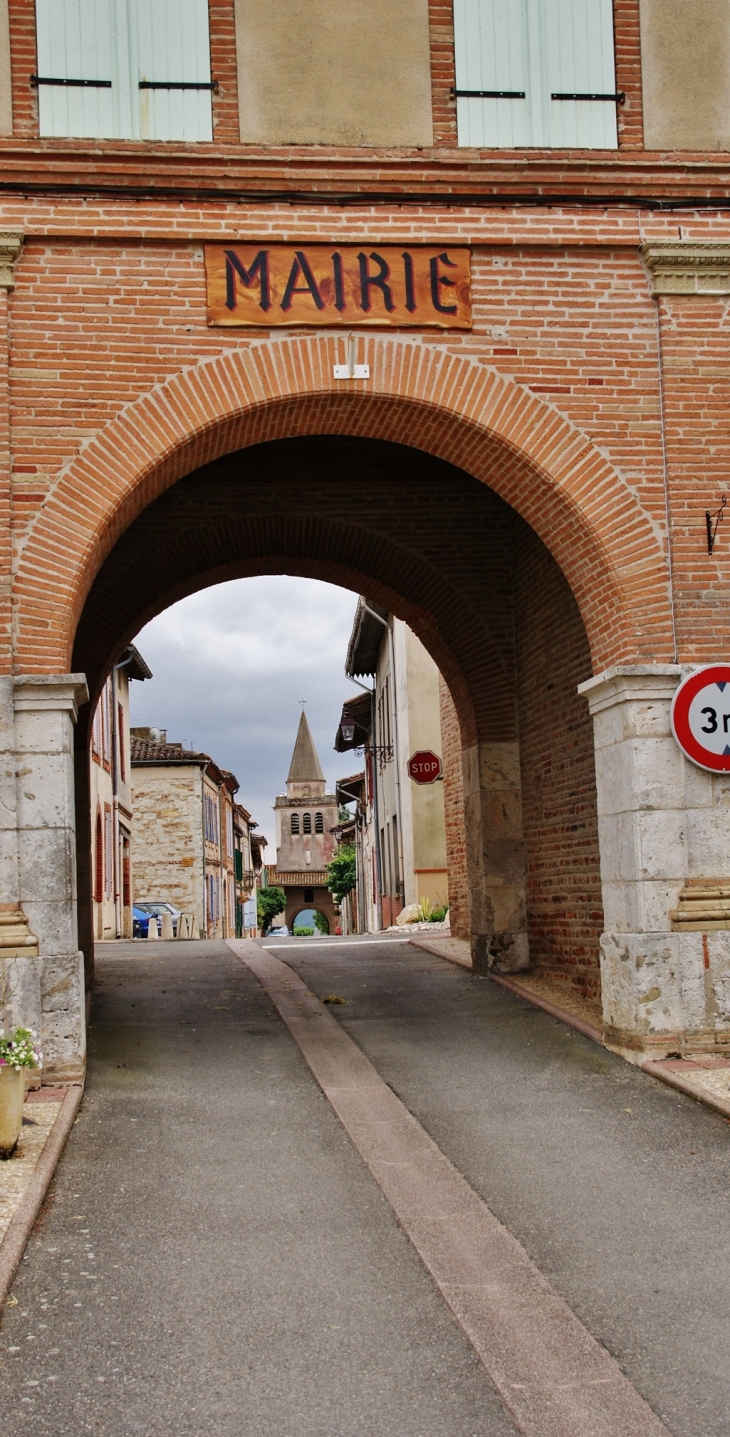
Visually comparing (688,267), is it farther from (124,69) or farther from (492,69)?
(124,69)

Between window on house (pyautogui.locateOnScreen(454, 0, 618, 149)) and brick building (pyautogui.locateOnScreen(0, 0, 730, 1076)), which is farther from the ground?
window on house (pyautogui.locateOnScreen(454, 0, 618, 149))

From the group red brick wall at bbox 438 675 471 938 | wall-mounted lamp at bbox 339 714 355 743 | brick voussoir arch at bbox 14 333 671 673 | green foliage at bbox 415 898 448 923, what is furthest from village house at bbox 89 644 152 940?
brick voussoir arch at bbox 14 333 671 673

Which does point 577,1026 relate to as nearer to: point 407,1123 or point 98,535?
point 407,1123

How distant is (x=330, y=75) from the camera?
8.87 metres

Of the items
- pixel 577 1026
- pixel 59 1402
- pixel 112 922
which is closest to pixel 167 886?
pixel 112 922

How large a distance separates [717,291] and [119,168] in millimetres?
4049

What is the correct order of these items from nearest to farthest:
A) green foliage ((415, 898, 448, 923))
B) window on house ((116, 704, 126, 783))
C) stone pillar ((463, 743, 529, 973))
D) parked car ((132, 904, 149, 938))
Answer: stone pillar ((463, 743, 529, 973))
green foliage ((415, 898, 448, 923))
window on house ((116, 704, 126, 783))
parked car ((132, 904, 149, 938))

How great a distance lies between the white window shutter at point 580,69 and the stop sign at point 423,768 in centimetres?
1251

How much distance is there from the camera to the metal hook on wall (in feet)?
28.6

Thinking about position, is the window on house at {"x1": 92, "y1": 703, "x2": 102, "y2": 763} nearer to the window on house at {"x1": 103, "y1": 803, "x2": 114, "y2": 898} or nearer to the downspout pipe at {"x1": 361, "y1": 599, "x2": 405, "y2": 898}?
the window on house at {"x1": 103, "y1": 803, "x2": 114, "y2": 898}

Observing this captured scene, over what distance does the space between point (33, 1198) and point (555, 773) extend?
6.92 meters

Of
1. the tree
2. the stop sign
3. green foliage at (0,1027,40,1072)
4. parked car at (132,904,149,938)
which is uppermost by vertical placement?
the stop sign

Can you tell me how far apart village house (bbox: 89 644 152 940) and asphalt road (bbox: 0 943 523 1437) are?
1664 cm

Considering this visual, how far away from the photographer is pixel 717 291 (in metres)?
8.99
